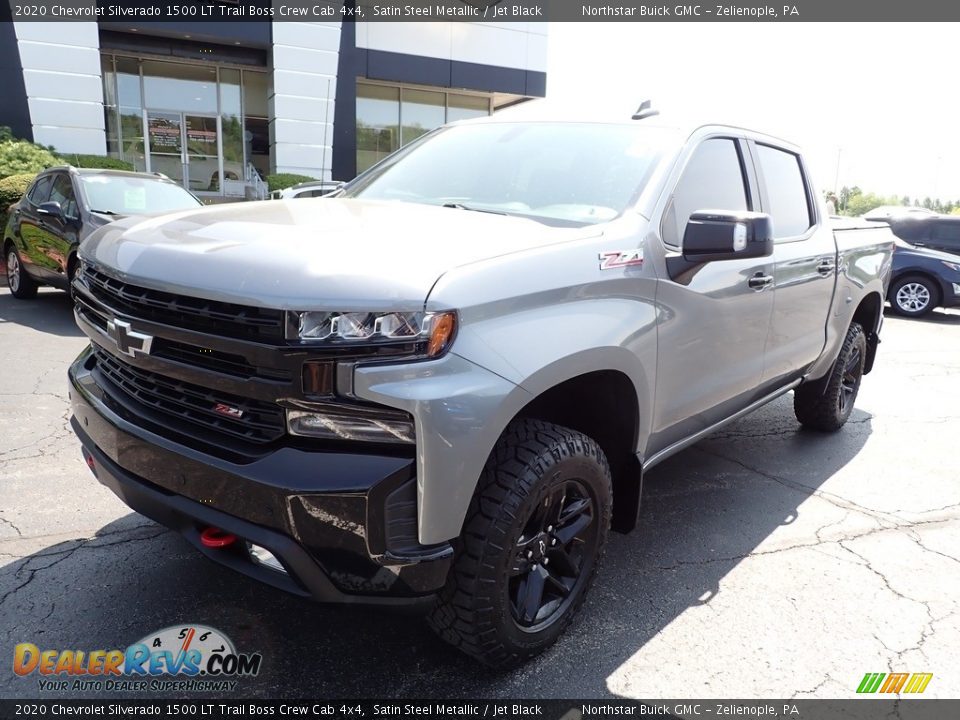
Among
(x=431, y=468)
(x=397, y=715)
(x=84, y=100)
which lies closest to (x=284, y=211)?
(x=431, y=468)

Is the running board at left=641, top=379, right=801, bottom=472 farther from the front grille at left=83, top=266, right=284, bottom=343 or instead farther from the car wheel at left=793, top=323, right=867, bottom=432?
the front grille at left=83, top=266, right=284, bottom=343

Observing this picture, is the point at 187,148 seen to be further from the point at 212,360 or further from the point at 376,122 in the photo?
the point at 212,360

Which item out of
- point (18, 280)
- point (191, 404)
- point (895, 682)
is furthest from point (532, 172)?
point (18, 280)

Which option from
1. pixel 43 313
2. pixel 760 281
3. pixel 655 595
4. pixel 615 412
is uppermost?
pixel 760 281

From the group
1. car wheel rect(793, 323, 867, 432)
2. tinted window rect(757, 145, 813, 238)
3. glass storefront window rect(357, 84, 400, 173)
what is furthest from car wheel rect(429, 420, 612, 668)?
glass storefront window rect(357, 84, 400, 173)

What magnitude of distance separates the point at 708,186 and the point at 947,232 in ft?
43.9

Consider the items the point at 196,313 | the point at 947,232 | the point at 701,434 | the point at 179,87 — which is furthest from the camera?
the point at 179,87

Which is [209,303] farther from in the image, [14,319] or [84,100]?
[84,100]

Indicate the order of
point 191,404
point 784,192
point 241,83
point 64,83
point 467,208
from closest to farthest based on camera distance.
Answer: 1. point 191,404
2. point 467,208
3. point 784,192
4. point 64,83
5. point 241,83

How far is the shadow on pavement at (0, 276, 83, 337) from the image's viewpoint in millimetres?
7906

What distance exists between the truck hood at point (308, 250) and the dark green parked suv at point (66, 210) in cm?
594

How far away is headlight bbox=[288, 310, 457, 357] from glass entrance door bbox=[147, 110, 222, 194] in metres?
20.3

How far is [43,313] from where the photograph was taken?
877cm

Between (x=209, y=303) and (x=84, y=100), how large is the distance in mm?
18019
